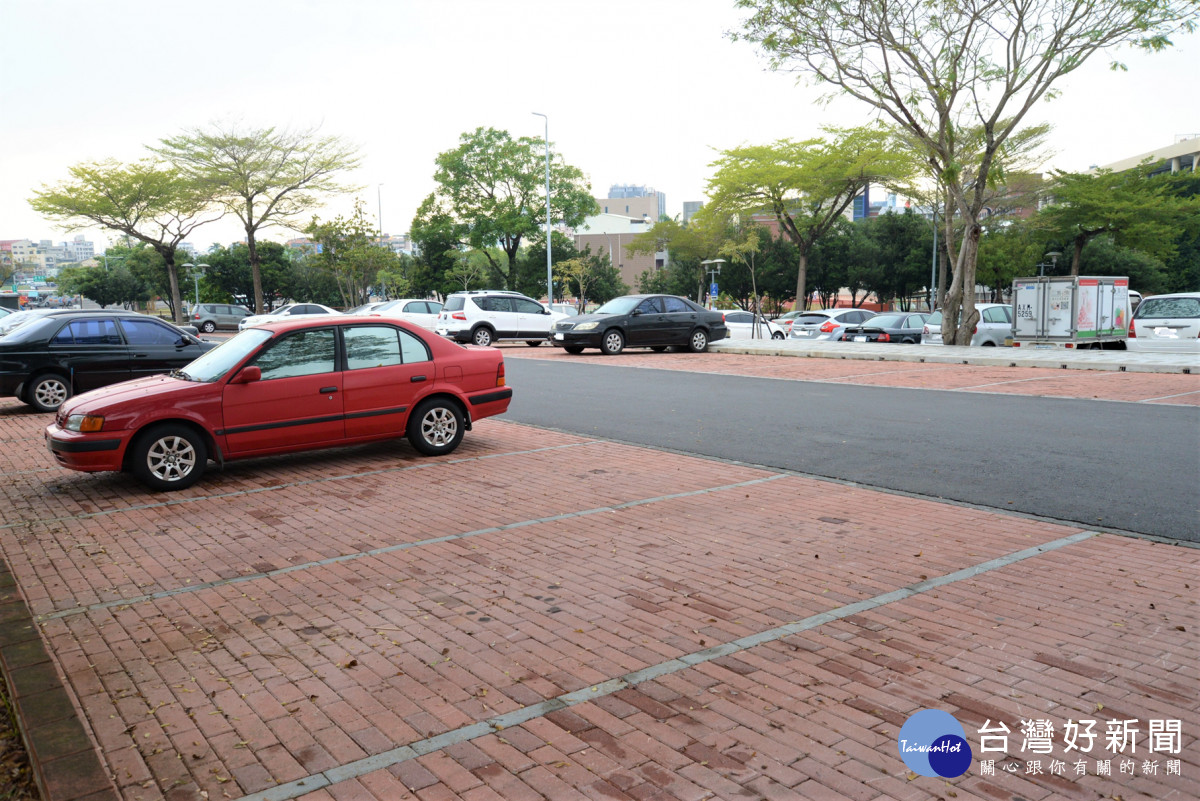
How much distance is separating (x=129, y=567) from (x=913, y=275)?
62.4m

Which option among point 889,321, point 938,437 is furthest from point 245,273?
point 938,437

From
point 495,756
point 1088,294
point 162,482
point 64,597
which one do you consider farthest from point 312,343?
point 1088,294

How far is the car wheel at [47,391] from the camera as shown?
1376 centimetres

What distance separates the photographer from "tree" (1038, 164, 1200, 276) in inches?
1697

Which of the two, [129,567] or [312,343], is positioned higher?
[312,343]

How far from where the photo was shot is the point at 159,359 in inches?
546

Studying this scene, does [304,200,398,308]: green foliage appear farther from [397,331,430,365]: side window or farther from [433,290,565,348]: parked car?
[397,331,430,365]: side window

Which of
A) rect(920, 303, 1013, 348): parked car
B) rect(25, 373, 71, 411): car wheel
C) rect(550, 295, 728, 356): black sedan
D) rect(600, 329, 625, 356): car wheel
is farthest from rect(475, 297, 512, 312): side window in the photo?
rect(25, 373, 71, 411): car wheel

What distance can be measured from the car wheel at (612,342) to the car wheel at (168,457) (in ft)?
54.0

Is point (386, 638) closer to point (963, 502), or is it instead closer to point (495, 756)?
point (495, 756)

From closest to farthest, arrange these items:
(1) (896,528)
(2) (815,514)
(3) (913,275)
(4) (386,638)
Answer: (4) (386,638) → (1) (896,528) → (2) (815,514) → (3) (913,275)

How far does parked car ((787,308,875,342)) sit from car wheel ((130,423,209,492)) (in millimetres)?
24384

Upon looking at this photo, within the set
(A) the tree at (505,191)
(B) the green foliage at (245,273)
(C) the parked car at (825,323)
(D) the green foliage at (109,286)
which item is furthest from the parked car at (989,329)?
(D) the green foliage at (109,286)

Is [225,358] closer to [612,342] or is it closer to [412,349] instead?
[412,349]
